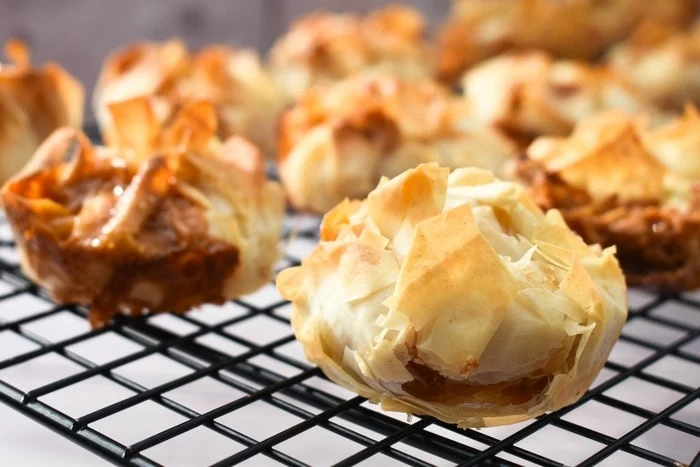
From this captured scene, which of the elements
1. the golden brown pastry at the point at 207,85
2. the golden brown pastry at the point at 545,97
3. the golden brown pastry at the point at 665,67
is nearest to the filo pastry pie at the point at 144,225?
the golden brown pastry at the point at 207,85

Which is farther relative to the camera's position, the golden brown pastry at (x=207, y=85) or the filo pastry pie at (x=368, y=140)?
the golden brown pastry at (x=207, y=85)

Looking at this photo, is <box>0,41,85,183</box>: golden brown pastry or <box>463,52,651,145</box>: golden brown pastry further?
<box>463,52,651,145</box>: golden brown pastry

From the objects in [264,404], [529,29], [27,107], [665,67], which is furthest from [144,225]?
[529,29]

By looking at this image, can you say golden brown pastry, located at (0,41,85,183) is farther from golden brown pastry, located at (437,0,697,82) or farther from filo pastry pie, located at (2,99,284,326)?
golden brown pastry, located at (437,0,697,82)

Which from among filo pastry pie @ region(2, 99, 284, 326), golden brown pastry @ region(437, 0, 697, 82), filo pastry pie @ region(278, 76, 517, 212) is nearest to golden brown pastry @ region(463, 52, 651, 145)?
filo pastry pie @ region(278, 76, 517, 212)

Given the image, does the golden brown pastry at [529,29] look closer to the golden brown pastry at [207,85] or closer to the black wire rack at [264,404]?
the golden brown pastry at [207,85]

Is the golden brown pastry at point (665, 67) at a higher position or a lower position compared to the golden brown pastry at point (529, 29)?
lower
